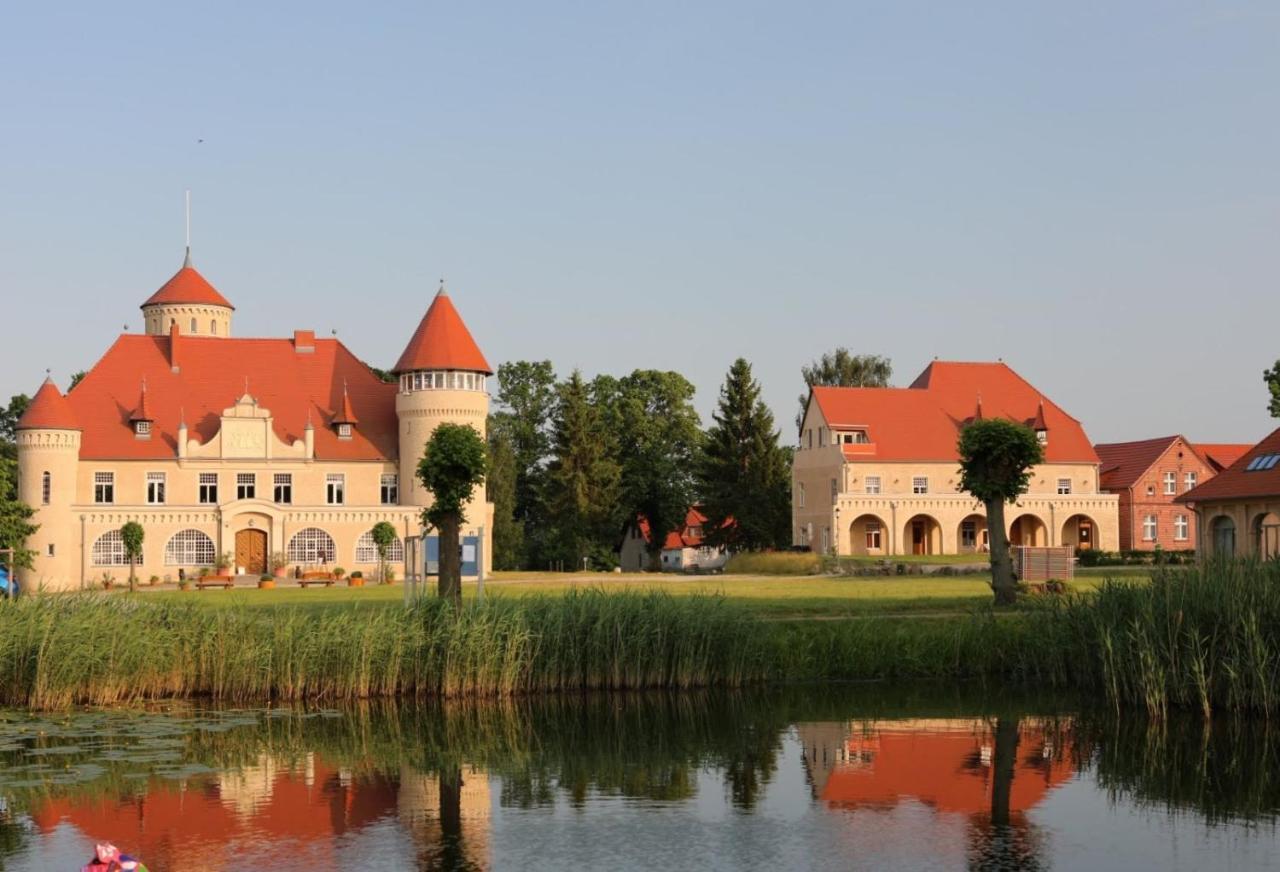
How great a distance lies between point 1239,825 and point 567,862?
6.66m

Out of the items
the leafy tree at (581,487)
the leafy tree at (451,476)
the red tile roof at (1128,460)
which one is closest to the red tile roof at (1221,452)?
the red tile roof at (1128,460)

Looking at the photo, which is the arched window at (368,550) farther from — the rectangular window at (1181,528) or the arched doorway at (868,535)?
the rectangular window at (1181,528)

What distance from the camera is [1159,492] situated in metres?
71.4

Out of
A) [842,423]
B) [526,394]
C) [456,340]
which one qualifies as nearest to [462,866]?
[456,340]

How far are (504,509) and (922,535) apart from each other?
19.2 meters

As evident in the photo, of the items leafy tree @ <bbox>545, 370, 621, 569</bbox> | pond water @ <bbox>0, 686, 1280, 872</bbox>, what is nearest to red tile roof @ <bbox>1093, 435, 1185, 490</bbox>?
leafy tree @ <bbox>545, 370, 621, 569</bbox>

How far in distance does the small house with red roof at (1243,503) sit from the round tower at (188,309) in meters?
39.6

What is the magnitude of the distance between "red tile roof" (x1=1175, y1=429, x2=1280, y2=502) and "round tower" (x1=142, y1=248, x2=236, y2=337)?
3958 centimetres

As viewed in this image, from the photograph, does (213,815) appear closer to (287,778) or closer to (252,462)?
A: (287,778)

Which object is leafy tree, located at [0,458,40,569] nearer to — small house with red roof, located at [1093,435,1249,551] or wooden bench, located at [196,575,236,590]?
wooden bench, located at [196,575,236,590]

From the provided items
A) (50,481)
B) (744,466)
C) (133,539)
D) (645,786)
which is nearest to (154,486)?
(50,481)

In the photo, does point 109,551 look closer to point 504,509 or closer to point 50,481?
point 50,481

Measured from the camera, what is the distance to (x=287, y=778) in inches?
685

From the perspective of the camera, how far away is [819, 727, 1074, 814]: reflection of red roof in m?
16.0
